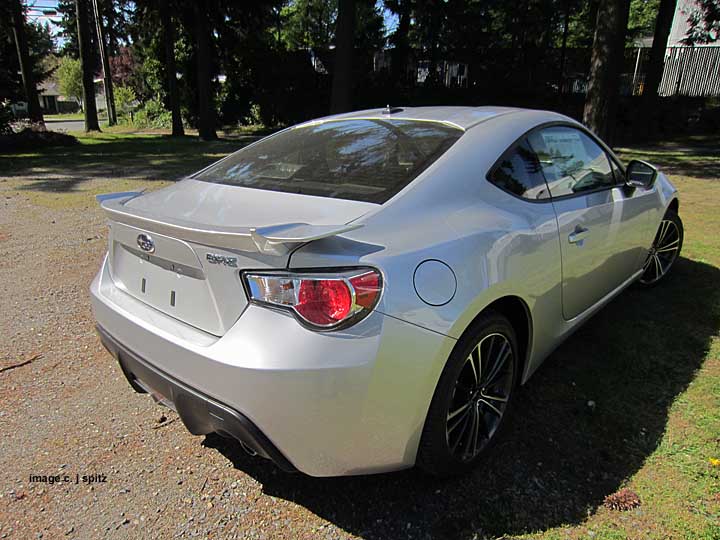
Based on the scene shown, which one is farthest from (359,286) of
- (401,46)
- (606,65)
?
(401,46)

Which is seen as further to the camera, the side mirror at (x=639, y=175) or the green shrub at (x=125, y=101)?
the green shrub at (x=125, y=101)

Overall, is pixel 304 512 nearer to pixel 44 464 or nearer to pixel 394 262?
pixel 394 262

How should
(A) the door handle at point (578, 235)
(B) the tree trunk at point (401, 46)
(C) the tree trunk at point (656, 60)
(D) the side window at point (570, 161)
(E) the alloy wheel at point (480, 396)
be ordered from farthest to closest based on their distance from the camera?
(B) the tree trunk at point (401, 46) < (C) the tree trunk at point (656, 60) < (D) the side window at point (570, 161) < (A) the door handle at point (578, 235) < (E) the alloy wheel at point (480, 396)

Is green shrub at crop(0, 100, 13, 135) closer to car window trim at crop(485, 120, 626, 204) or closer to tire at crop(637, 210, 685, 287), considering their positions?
car window trim at crop(485, 120, 626, 204)

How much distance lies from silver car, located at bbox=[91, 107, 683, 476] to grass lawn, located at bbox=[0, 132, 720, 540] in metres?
0.21

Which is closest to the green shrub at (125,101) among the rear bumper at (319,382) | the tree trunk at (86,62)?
the tree trunk at (86,62)

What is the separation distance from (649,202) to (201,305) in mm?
3252

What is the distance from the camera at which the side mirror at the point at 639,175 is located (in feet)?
11.4

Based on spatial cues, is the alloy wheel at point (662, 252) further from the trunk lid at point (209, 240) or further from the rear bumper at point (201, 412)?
the rear bumper at point (201, 412)

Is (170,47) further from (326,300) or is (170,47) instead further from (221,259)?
(326,300)

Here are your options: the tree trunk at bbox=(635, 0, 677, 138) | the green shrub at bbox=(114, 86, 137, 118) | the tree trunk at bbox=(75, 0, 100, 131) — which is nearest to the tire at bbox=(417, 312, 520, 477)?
the tree trunk at bbox=(635, 0, 677, 138)

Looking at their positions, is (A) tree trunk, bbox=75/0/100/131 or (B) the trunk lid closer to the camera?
(B) the trunk lid

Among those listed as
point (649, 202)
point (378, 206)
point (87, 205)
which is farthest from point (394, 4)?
point (378, 206)

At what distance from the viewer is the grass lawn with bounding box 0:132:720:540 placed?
202 cm
